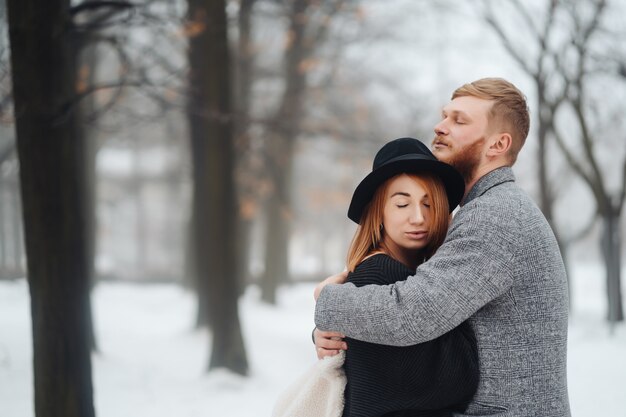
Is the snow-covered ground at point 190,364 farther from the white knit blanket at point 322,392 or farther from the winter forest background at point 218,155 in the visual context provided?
the white knit blanket at point 322,392

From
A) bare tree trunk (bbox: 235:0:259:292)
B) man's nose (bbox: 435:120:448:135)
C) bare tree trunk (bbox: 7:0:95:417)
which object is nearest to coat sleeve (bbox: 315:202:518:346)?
man's nose (bbox: 435:120:448:135)

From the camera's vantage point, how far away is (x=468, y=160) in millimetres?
2518

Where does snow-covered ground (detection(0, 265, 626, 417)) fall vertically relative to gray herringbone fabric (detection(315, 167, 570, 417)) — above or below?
below

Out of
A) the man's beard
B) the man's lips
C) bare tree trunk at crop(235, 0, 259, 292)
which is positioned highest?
bare tree trunk at crop(235, 0, 259, 292)

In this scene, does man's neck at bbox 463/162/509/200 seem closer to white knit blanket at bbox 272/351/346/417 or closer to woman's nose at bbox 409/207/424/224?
woman's nose at bbox 409/207/424/224

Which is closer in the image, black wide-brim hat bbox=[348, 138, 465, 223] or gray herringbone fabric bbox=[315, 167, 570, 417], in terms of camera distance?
gray herringbone fabric bbox=[315, 167, 570, 417]

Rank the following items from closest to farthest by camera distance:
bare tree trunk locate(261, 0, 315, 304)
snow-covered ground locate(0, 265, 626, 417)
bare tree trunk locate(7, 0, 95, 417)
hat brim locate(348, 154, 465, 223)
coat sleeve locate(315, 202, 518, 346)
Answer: coat sleeve locate(315, 202, 518, 346) < hat brim locate(348, 154, 465, 223) < bare tree trunk locate(7, 0, 95, 417) < snow-covered ground locate(0, 265, 626, 417) < bare tree trunk locate(261, 0, 315, 304)

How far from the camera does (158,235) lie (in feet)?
142

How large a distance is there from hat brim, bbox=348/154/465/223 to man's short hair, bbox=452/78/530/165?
0.84 ft

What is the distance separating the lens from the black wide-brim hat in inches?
94.5

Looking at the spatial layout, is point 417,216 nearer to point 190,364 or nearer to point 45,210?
point 45,210

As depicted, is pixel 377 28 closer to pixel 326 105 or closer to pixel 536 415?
pixel 326 105

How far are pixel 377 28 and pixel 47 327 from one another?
15841 millimetres

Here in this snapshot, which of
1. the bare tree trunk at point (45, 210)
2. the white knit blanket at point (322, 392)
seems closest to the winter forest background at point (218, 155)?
the bare tree trunk at point (45, 210)
